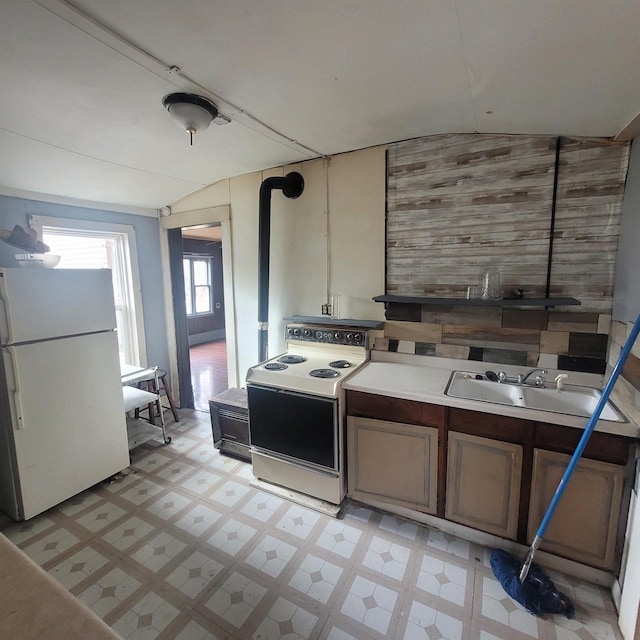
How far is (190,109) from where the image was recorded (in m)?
1.65

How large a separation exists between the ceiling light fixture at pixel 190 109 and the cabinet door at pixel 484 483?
2.14m

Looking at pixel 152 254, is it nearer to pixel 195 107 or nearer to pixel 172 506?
pixel 195 107

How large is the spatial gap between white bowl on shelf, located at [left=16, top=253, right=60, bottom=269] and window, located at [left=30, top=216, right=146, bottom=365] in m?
0.64

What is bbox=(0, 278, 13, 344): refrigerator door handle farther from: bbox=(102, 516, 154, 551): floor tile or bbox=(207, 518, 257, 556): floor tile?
bbox=(207, 518, 257, 556): floor tile

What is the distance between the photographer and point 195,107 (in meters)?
1.65

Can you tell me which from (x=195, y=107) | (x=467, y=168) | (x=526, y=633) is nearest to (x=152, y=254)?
(x=195, y=107)

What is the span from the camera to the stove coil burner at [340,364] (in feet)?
7.71

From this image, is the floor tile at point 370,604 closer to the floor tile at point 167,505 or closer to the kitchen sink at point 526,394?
the kitchen sink at point 526,394

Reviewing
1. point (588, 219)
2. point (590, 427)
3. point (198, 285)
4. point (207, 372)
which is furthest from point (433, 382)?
point (198, 285)

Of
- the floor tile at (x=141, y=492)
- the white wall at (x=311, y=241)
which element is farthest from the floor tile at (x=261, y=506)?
the white wall at (x=311, y=241)

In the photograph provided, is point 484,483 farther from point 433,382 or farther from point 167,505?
point 167,505

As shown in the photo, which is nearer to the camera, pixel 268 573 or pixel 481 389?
pixel 268 573

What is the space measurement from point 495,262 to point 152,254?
128 inches

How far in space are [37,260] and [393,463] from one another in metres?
2.66
